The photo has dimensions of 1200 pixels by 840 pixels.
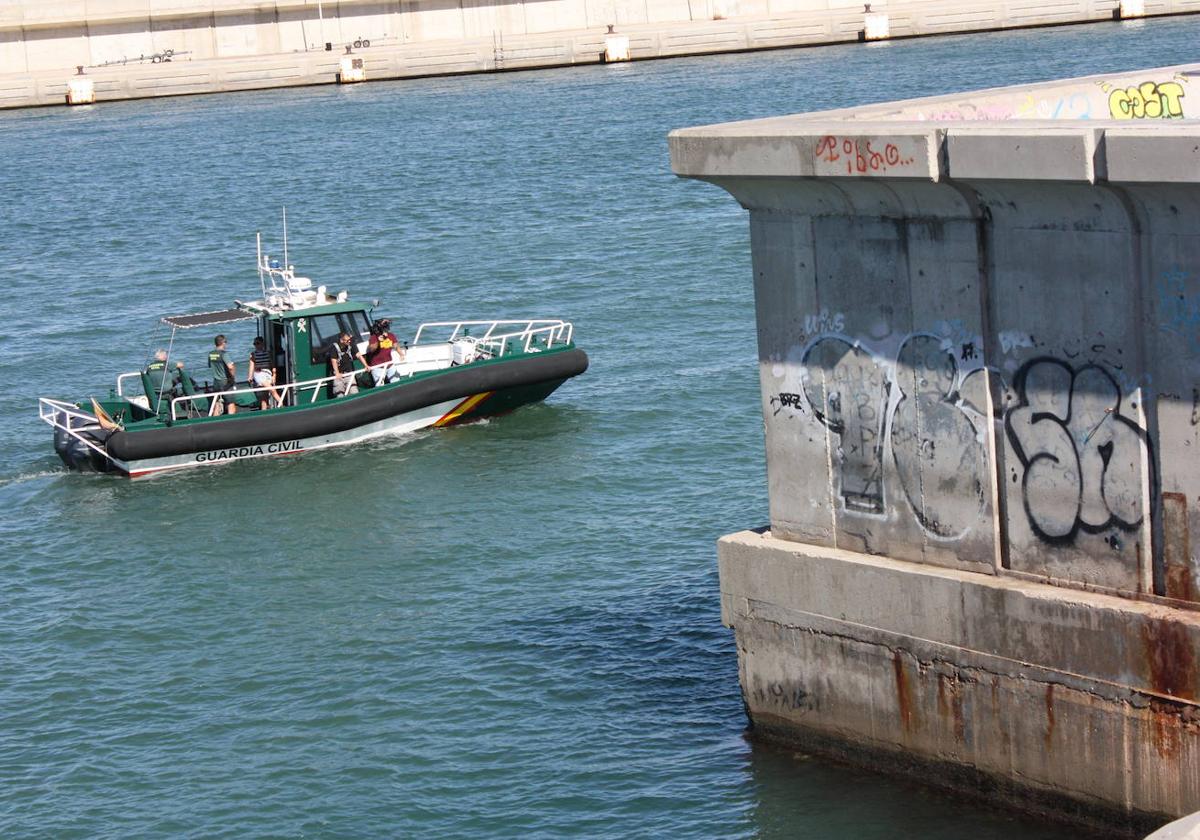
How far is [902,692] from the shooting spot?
1338 cm

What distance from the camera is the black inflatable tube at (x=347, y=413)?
2583cm

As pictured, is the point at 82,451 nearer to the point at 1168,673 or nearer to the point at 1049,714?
the point at 1049,714

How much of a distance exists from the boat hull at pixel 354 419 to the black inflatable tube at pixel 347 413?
0.04 ft

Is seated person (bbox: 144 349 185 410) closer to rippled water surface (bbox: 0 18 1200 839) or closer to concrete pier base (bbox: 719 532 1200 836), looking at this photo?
rippled water surface (bbox: 0 18 1200 839)

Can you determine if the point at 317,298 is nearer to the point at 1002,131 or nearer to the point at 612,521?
the point at 612,521

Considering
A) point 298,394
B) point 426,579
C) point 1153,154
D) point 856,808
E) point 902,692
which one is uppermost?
point 1153,154

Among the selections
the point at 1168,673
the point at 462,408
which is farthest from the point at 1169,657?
the point at 462,408

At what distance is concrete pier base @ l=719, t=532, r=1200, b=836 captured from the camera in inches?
469

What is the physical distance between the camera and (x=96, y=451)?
26.1 m

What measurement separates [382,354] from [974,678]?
1539 cm

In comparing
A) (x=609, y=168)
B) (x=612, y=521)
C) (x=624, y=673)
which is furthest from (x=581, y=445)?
(x=609, y=168)

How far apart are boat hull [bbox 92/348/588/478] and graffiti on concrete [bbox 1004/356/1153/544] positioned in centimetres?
1489

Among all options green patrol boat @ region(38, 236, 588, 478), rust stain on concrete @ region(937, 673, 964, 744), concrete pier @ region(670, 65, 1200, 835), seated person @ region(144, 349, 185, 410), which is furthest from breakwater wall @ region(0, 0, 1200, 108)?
rust stain on concrete @ region(937, 673, 964, 744)

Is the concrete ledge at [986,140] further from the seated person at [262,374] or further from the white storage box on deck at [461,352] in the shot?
the seated person at [262,374]
